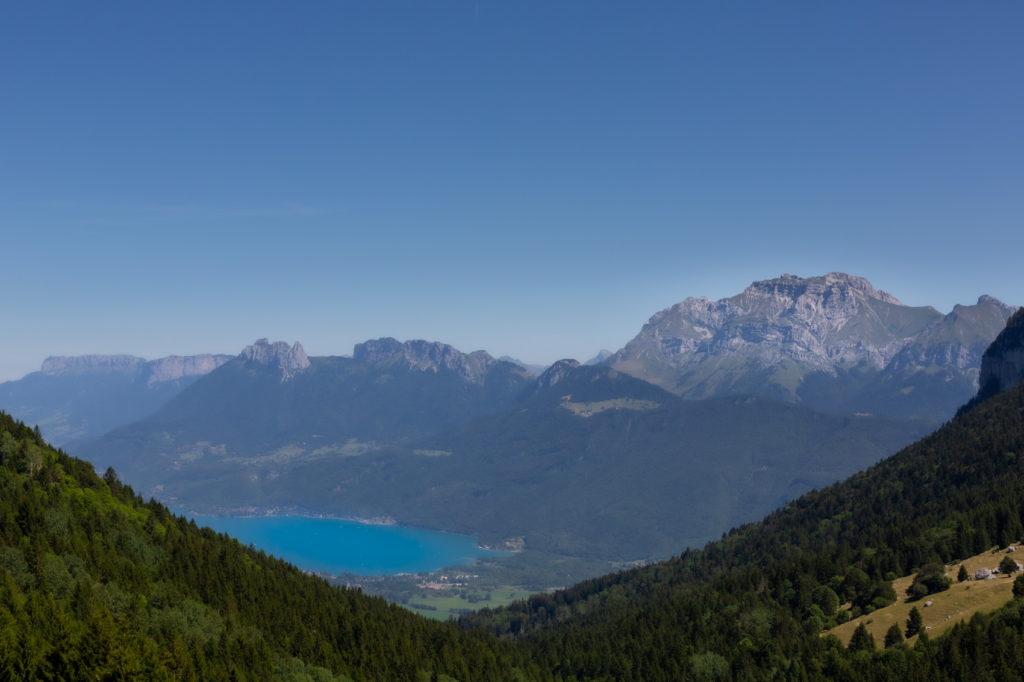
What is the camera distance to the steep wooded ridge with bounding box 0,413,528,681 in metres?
64.1

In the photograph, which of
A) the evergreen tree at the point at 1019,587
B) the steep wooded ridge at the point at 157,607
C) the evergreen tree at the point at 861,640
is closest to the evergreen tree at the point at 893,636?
the evergreen tree at the point at 861,640

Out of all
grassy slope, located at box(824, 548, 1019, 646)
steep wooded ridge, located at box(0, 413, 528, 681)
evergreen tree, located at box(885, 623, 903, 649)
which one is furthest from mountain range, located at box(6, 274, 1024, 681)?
evergreen tree, located at box(885, 623, 903, 649)

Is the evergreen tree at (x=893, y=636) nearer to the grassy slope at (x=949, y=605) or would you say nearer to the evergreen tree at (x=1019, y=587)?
the grassy slope at (x=949, y=605)

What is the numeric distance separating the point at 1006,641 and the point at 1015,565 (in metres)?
28.9

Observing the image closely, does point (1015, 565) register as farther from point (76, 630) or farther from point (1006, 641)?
point (76, 630)

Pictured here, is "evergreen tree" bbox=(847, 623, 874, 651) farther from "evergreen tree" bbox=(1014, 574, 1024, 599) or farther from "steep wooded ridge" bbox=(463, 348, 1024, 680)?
"evergreen tree" bbox=(1014, 574, 1024, 599)

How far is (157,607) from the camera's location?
90375mm

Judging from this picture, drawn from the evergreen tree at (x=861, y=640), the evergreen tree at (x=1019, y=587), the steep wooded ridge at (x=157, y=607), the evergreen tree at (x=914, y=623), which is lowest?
the evergreen tree at (x=861, y=640)

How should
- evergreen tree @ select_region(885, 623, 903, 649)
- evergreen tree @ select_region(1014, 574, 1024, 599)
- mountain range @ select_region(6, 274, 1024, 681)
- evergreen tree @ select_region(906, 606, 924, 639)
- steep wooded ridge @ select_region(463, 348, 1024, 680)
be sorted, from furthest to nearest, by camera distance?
evergreen tree @ select_region(906, 606, 924, 639)
evergreen tree @ select_region(885, 623, 903, 649)
evergreen tree @ select_region(1014, 574, 1024, 599)
steep wooded ridge @ select_region(463, 348, 1024, 680)
mountain range @ select_region(6, 274, 1024, 681)

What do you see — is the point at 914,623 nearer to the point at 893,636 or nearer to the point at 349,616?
the point at 893,636

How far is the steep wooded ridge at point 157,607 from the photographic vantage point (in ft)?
210

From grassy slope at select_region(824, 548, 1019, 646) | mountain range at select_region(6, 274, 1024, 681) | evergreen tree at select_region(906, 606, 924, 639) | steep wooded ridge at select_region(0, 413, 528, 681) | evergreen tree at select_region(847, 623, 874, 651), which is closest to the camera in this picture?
steep wooded ridge at select_region(0, 413, 528, 681)

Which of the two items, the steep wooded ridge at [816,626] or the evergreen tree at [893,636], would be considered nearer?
the steep wooded ridge at [816,626]

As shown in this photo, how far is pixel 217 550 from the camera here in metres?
121
